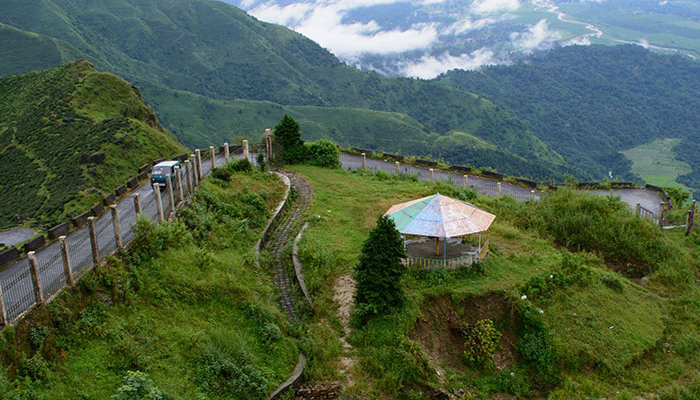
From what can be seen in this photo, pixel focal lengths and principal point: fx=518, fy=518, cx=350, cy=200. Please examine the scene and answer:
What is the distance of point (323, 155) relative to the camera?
29969 millimetres

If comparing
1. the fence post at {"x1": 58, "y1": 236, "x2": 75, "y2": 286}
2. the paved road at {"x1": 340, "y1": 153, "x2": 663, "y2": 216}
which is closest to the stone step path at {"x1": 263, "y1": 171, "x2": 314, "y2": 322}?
the fence post at {"x1": 58, "y1": 236, "x2": 75, "y2": 286}

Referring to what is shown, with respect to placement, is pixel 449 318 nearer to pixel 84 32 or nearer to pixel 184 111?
pixel 184 111

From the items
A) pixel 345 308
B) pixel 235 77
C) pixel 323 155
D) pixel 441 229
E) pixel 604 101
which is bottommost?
pixel 604 101

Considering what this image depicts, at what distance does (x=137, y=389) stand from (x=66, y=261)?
3.28 metres

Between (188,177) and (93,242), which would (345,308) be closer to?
(93,242)

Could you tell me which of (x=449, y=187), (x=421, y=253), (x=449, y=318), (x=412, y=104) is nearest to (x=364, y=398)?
(x=449, y=318)

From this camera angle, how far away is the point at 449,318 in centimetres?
1454

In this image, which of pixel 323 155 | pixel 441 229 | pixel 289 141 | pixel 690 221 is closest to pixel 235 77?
pixel 289 141

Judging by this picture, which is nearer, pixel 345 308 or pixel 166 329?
pixel 166 329

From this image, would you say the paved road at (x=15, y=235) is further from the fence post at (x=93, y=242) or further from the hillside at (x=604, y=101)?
the hillside at (x=604, y=101)

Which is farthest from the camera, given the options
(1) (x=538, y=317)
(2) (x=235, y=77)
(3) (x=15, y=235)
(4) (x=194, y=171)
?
(2) (x=235, y=77)

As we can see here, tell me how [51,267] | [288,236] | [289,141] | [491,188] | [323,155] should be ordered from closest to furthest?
[51,267], [288,236], [491,188], [289,141], [323,155]

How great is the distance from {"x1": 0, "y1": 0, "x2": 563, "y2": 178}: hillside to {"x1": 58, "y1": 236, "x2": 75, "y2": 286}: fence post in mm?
83247

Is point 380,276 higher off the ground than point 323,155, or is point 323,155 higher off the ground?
point 323,155
